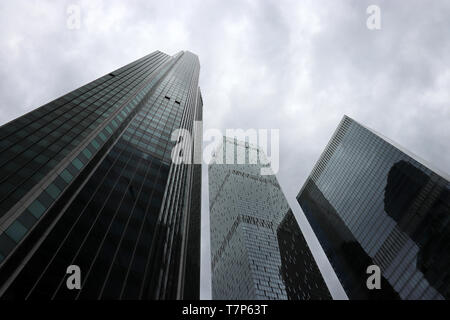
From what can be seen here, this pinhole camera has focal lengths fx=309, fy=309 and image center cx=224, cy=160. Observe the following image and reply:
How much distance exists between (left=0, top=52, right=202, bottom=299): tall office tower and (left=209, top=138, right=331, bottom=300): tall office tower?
83.5m

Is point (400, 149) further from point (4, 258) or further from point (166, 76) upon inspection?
point (4, 258)

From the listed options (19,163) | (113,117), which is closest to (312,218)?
(113,117)

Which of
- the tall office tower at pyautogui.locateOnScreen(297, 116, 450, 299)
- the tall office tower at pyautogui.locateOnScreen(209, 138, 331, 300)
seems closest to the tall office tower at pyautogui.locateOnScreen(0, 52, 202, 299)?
the tall office tower at pyautogui.locateOnScreen(297, 116, 450, 299)

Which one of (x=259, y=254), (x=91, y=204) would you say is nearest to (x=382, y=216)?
(x=259, y=254)

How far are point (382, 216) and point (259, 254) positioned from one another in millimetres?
57946

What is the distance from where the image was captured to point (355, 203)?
12138 centimetres

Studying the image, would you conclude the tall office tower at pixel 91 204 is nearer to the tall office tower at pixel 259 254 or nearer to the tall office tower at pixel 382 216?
the tall office tower at pixel 382 216

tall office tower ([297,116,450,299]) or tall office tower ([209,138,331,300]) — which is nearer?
tall office tower ([297,116,450,299])

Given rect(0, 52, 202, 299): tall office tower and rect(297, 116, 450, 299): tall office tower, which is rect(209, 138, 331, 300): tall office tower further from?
rect(0, 52, 202, 299): tall office tower

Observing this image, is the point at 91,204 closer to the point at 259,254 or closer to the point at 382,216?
the point at 382,216

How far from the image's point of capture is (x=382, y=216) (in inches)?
4146

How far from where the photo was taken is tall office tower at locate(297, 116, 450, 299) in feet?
273
